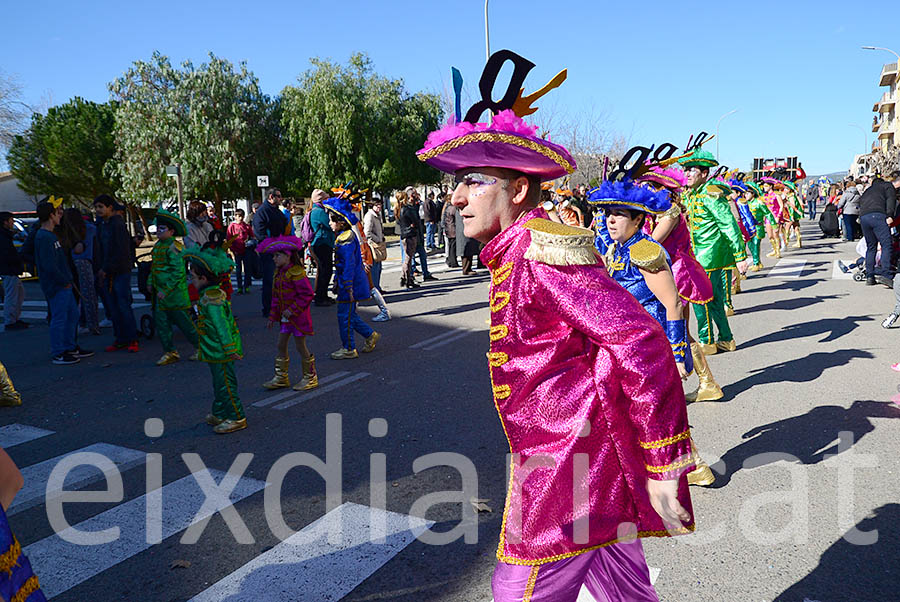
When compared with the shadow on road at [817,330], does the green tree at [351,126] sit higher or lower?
higher

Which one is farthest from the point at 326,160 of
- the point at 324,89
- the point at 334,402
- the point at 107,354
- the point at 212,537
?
the point at 212,537

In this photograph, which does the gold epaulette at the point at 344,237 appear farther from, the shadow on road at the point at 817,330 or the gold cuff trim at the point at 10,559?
the gold cuff trim at the point at 10,559

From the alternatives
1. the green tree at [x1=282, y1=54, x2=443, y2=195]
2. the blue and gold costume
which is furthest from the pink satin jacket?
the green tree at [x1=282, y1=54, x2=443, y2=195]

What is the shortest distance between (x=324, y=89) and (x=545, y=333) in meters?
37.6

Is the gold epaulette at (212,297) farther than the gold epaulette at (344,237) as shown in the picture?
No

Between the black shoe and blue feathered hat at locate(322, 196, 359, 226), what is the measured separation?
148 inches

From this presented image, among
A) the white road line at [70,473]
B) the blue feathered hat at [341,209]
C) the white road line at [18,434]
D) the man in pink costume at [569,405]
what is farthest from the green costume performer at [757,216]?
the man in pink costume at [569,405]

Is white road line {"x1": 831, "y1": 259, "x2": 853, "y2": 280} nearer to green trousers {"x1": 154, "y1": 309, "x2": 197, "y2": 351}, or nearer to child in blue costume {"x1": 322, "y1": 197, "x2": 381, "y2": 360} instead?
child in blue costume {"x1": 322, "y1": 197, "x2": 381, "y2": 360}

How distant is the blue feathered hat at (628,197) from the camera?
4793 mm

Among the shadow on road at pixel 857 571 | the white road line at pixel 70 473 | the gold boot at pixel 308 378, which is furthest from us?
the gold boot at pixel 308 378

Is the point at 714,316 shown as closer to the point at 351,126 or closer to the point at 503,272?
the point at 503,272

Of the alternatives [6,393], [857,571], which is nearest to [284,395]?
[6,393]

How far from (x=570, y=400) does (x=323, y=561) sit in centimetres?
208

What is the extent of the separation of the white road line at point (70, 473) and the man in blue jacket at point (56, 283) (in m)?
3.75
